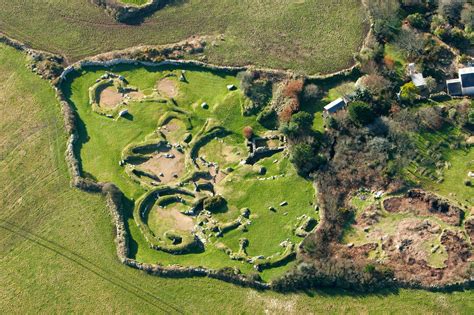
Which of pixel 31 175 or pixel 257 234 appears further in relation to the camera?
pixel 31 175

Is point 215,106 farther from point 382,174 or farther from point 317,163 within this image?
point 382,174

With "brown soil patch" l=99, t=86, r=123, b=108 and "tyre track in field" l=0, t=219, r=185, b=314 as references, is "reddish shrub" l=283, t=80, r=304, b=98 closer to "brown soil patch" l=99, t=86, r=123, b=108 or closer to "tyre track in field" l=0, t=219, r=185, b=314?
"brown soil patch" l=99, t=86, r=123, b=108

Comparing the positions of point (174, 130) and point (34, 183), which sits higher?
point (174, 130)

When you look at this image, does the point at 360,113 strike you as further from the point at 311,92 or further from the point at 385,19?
the point at 385,19

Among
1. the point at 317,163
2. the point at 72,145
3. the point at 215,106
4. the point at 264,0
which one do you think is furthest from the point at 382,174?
the point at 72,145

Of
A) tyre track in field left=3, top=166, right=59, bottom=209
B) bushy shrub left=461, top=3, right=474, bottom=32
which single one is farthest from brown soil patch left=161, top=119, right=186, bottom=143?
bushy shrub left=461, top=3, right=474, bottom=32

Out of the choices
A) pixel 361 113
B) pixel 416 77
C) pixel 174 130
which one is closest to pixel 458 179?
pixel 361 113
